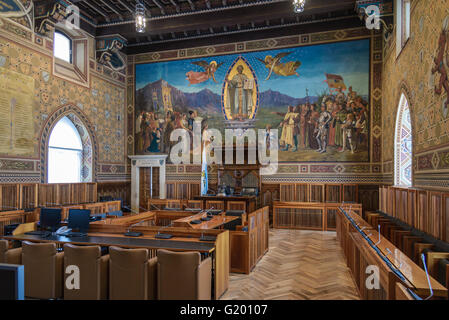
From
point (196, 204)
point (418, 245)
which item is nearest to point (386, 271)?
point (418, 245)

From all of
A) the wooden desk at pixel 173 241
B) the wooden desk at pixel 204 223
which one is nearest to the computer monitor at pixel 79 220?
the wooden desk at pixel 173 241

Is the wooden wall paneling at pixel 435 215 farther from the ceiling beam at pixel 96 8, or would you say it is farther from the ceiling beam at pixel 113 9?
the ceiling beam at pixel 96 8

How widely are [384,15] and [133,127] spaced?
1029 cm

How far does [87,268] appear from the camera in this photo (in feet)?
14.1

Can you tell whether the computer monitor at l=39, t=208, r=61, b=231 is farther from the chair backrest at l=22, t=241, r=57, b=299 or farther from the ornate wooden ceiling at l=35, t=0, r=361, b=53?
the ornate wooden ceiling at l=35, t=0, r=361, b=53

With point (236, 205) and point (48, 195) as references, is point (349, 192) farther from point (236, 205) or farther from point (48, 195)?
point (48, 195)

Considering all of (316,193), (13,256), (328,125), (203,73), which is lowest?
(13,256)

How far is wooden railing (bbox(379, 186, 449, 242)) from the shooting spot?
443cm

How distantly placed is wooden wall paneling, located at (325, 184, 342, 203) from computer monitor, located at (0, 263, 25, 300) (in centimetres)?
1060

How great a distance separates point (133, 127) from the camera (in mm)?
13617

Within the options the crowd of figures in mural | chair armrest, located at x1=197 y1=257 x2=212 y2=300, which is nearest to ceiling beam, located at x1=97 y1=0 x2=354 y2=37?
the crowd of figures in mural

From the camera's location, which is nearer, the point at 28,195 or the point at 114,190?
the point at 28,195

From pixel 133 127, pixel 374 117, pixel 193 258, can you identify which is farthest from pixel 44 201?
pixel 374 117

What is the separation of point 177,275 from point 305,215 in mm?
7817
